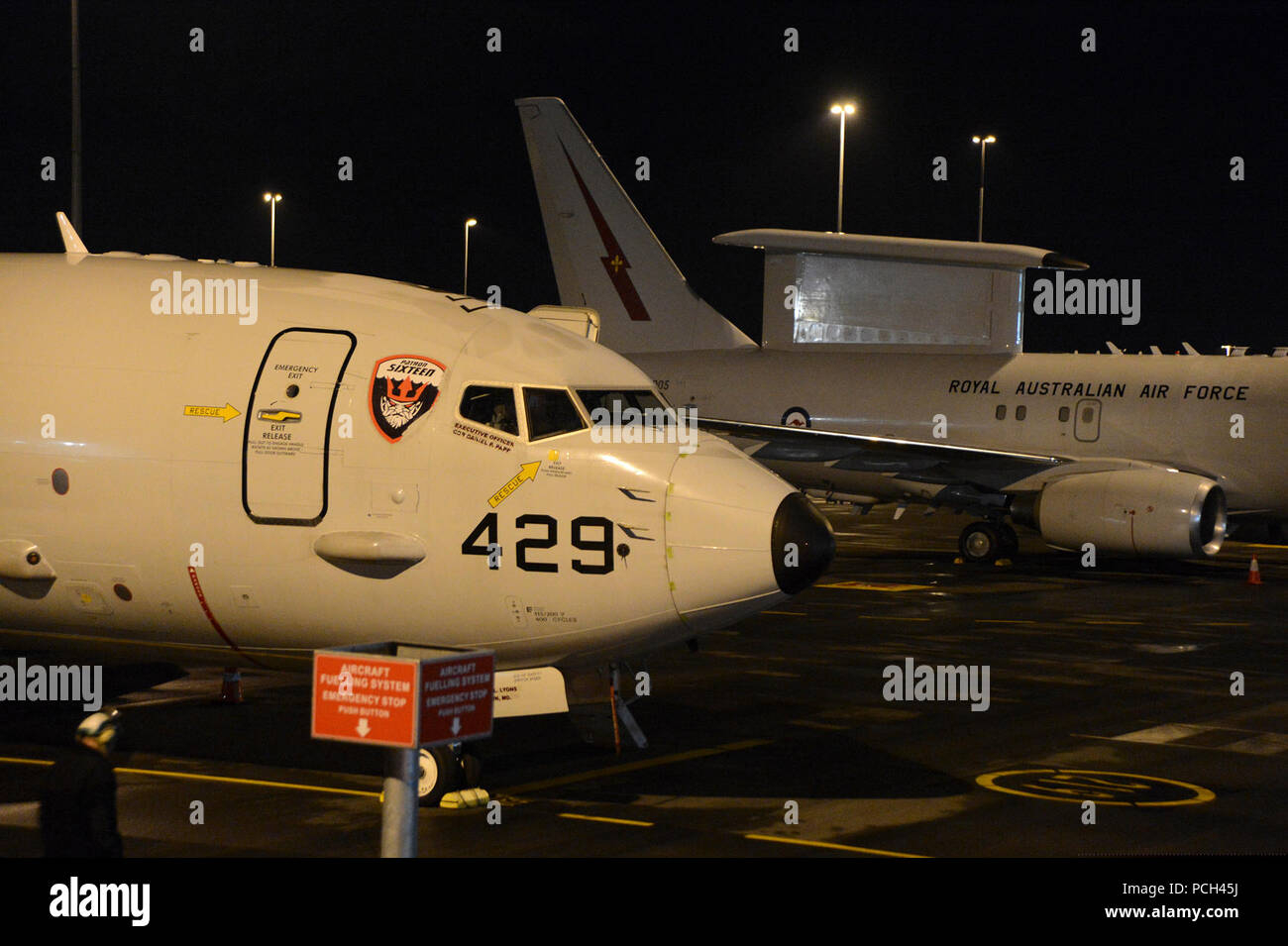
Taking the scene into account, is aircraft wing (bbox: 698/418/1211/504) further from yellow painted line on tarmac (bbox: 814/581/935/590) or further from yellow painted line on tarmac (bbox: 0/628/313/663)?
yellow painted line on tarmac (bbox: 0/628/313/663)

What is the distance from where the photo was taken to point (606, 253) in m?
38.7

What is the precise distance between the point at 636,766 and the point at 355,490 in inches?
141

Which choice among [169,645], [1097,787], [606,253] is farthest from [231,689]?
[606,253]

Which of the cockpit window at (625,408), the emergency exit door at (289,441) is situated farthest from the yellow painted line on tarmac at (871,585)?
the emergency exit door at (289,441)

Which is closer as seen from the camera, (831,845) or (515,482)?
(831,845)

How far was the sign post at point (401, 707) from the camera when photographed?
6.93 meters

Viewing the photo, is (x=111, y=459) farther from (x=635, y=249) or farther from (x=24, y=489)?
(x=635, y=249)

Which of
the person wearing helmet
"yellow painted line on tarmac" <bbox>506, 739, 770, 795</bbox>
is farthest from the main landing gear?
the person wearing helmet

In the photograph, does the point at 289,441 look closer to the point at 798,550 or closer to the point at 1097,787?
the point at 798,550

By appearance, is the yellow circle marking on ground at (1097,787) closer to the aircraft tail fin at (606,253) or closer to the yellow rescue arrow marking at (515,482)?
the yellow rescue arrow marking at (515,482)

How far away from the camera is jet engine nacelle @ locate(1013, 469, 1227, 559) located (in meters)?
27.9

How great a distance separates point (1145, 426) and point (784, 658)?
47.7 feet

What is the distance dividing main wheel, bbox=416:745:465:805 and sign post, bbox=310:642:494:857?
4589 millimetres
